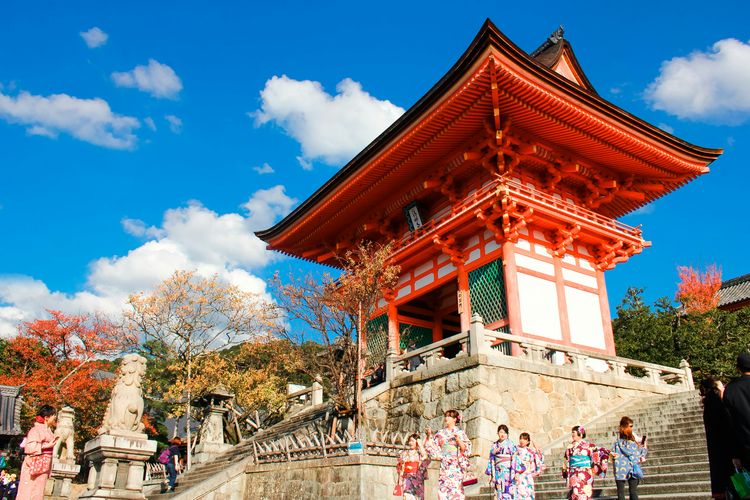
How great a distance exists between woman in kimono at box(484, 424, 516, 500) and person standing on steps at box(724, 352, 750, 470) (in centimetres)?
337

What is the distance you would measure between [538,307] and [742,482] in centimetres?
1203

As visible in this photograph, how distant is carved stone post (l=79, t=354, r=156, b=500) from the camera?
866cm

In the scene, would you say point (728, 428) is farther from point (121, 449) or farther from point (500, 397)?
point (500, 397)

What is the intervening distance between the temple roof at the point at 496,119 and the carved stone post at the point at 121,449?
1003 cm

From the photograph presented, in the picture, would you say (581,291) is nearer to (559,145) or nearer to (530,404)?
(559,145)

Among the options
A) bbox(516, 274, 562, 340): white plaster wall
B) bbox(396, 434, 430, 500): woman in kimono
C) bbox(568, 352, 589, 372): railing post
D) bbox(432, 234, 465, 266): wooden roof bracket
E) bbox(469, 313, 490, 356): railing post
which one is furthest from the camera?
bbox(432, 234, 465, 266): wooden roof bracket

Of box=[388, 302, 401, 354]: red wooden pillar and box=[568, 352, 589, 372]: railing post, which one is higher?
box=[388, 302, 401, 354]: red wooden pillar

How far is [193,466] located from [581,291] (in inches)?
472

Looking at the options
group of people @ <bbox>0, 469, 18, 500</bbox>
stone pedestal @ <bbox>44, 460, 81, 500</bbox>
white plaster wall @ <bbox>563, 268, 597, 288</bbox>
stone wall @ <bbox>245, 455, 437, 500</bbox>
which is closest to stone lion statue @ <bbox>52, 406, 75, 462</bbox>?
stone pedestal @ <bbox>44, 460, 81, 500</bbox>

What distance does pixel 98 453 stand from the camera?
877cm

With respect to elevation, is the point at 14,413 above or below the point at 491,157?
below

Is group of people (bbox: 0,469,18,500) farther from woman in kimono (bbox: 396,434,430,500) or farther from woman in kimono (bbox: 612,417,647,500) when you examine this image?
woman in kimono (bbox: 612,417,647,500)

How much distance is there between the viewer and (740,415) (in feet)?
12.6

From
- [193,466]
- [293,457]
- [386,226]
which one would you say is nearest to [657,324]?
[386,226]
